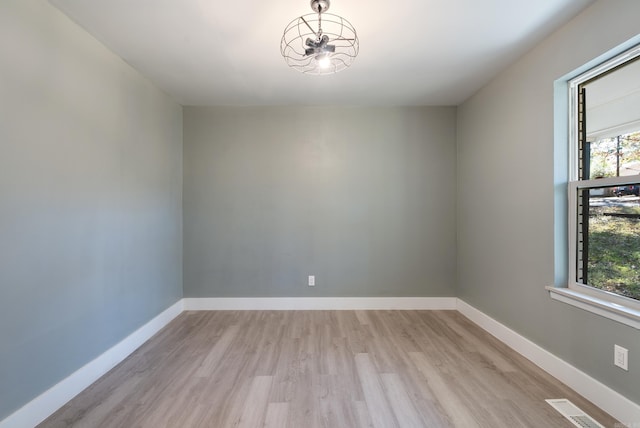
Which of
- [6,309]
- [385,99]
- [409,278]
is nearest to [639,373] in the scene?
[409,278]

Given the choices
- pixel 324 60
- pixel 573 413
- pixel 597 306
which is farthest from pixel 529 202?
pixel 324 60

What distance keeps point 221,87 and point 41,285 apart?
2.21 meters

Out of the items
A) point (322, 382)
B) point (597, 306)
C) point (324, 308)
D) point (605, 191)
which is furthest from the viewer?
point (324, 308)

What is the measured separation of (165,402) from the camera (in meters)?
1.75

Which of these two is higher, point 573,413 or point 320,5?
point 320,5

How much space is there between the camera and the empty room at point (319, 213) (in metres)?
1.61

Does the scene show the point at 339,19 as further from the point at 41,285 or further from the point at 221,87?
the point at 41,285

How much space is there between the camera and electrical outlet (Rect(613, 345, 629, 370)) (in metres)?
1.53

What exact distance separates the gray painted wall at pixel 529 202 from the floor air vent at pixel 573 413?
237mm

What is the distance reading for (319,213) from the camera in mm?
3408

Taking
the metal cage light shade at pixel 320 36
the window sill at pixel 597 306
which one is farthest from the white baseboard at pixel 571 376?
the metal cage light shade at pixel 320 36

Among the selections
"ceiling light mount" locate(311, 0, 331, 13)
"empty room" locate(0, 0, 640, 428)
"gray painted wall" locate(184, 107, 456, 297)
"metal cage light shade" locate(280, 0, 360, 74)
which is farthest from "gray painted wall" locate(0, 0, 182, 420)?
"ceiling light mount" locate(311, 0, 331, 13)

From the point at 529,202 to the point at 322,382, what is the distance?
213cm

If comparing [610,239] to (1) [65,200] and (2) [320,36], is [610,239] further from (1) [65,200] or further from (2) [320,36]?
(1) [65,200]
